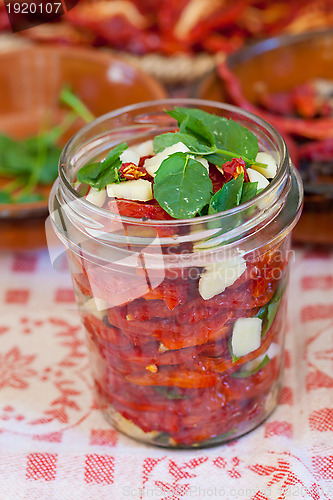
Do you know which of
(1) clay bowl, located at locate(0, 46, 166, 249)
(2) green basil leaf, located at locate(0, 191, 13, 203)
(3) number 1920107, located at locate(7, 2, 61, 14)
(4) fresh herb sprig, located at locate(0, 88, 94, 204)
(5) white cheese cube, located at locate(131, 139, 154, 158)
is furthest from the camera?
(3) number 1920107, located at locate(7, 2, 61, 14)

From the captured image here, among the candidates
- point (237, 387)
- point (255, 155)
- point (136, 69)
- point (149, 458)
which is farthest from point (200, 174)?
point (136, 69)

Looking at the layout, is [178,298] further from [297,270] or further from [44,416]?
[297,270]

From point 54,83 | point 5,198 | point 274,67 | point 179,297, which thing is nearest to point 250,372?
point 179,297

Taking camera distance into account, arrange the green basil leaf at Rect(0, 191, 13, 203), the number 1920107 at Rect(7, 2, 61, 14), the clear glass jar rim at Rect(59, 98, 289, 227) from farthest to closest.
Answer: the number 1920107 at Rect(7, 2, 61, 14) < the green basil leaf at Rect(0, 191, 13, 203) < the clear glass jar rim at Rect(59, 98, 289, 227)

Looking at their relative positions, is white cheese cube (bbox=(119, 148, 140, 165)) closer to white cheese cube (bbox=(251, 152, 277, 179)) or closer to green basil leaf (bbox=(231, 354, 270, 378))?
white cheese cube (bbox=(251, 152, 277, 179))

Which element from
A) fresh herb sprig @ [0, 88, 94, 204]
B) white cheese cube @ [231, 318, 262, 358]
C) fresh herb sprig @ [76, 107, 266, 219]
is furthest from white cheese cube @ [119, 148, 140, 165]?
fresh herb sprig @ [0, 88, 94, 204]

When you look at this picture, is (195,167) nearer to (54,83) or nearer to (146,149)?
(146,149)

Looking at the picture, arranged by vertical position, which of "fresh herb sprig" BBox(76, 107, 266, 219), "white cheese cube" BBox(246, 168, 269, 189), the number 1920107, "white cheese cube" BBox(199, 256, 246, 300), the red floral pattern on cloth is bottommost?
the red floral pattern on cloth
